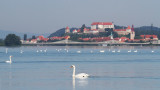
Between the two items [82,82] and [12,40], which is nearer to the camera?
[82,82]

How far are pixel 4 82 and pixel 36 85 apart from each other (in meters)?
2.95

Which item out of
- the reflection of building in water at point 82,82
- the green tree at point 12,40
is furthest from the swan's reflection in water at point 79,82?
the green tree at point 12,40

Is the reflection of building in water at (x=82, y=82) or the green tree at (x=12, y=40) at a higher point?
the green tree at (x=12, y=40)

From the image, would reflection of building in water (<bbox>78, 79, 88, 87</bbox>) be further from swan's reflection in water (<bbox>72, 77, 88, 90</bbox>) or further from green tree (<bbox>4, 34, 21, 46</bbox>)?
green tree (<bbox>4, 34, 21, 46</bbox>)

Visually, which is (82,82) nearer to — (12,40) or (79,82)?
(79,82)

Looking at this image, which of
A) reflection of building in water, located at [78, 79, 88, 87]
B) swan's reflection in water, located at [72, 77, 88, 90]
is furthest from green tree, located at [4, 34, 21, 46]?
reflection of building in water, located at [78, 79, 88, 87]

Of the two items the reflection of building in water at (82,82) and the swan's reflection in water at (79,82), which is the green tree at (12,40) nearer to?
the swan's reflection in water at (79,82)

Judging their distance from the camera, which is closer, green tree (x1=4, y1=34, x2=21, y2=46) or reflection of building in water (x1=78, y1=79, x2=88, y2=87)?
reflection of building in water (x1=78, y1=79, x2=88, y2=87)

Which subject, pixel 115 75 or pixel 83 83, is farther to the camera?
pixel 115 75

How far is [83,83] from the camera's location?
29.7 m

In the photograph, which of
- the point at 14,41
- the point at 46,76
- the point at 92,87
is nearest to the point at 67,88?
the point at 92,87

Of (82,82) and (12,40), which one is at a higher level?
(12,40)

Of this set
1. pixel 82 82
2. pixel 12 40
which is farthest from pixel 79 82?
pixel 12 40

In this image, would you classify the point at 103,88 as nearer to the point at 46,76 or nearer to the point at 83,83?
the point at 83,83
